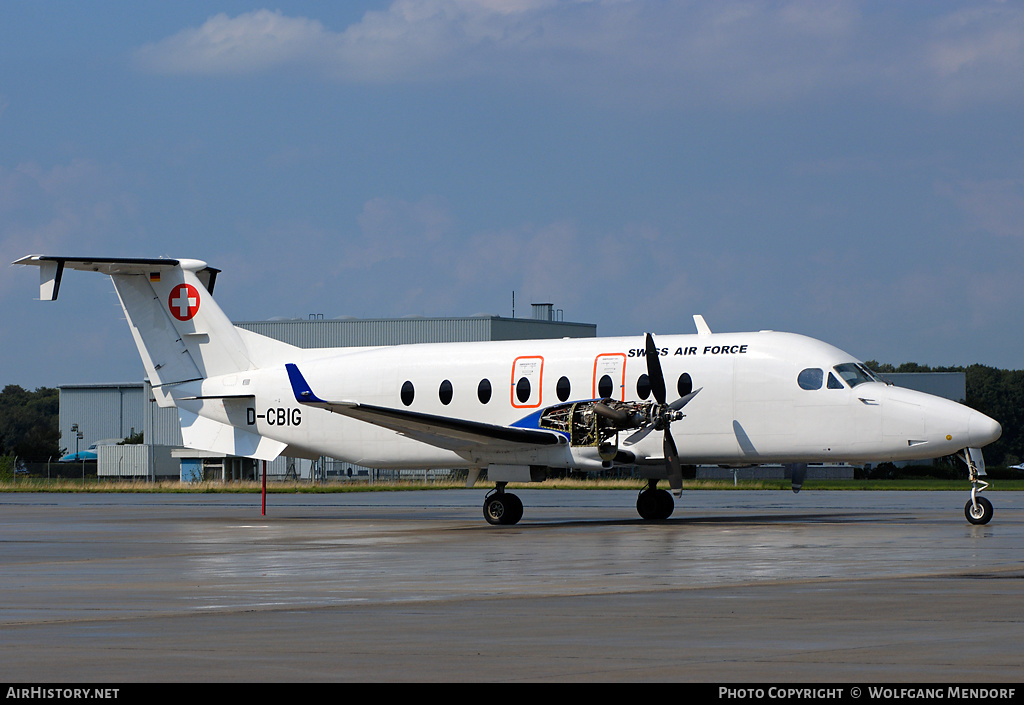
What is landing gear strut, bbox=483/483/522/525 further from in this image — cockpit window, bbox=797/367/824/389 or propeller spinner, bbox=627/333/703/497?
cockpit window, bbox=797/367/824/389

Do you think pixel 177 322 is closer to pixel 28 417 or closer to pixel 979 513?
pixel 979 513

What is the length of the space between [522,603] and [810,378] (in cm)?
1662

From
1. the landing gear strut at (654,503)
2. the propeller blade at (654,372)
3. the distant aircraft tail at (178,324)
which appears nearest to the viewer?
the propeller blade at (654,372)

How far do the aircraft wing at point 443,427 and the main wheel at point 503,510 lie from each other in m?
1.23

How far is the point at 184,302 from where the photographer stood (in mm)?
36875

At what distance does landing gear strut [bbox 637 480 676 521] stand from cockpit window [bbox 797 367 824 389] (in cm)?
450

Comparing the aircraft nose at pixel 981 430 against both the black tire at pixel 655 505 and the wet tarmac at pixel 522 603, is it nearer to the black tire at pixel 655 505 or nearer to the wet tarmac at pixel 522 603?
the wet tarmac at pixel 522 603

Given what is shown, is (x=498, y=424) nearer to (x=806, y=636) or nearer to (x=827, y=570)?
(x=827, y=570)

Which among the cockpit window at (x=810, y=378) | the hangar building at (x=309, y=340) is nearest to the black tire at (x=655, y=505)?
the cockpit window at (x=810, y=378)

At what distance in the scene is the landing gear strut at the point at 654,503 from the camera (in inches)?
1268

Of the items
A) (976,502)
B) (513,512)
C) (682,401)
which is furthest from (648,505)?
(976,502)

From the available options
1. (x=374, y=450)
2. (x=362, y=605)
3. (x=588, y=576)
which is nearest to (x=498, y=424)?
(x=374, y=450)

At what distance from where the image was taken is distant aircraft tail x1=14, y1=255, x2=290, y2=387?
36.4 metres
